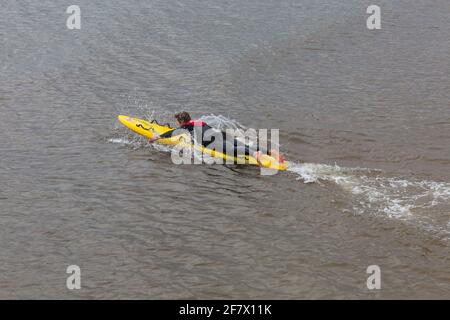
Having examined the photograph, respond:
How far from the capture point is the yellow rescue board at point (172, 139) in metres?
14.8

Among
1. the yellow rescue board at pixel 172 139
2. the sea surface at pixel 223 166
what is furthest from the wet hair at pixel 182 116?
the sea surface at pixel 223 166

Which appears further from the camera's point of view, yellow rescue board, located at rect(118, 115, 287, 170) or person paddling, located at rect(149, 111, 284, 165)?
person paddling, located at rect(149, 111, 284, 165)

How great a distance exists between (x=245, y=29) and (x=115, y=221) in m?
14.7

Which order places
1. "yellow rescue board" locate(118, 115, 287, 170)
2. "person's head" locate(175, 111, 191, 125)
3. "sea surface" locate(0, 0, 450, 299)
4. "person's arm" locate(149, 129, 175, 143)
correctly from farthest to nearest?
"person's arm" locate(149, 129, 175, 143), "person's head" locate(175, 111, 191, 125), "yellow rescue board" locate(118, 115, 287, 170), "sea surface" locate(0, 0, 450, 299)

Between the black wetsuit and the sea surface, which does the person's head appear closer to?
the black wetsuit

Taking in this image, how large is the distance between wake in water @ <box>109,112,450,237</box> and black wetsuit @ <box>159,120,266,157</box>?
1.27m

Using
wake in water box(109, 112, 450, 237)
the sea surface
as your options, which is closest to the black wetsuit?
the sea surface

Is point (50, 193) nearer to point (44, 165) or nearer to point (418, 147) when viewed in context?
point (44, 165)

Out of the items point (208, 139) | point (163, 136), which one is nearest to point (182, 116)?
point (208, 139)

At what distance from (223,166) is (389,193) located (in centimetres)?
421

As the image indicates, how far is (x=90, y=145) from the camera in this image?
16438 mm

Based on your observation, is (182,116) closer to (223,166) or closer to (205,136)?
(205,136)

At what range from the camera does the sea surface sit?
37.0ft

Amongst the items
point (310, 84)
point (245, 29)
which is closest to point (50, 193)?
point (310, 84)
